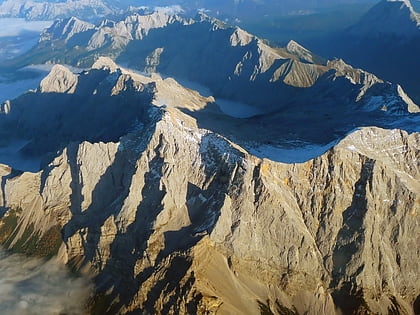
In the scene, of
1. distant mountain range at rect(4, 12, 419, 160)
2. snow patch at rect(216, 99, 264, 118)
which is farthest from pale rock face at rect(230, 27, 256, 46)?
snow patch at rect(216, 99, 264, 118)

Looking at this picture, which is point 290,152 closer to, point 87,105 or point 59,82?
point 87,105

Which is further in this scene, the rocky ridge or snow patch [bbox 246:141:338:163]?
snow patch [bbox 246:141:338:163]

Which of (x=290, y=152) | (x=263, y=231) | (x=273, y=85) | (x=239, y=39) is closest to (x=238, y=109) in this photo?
(x=273, y=85)

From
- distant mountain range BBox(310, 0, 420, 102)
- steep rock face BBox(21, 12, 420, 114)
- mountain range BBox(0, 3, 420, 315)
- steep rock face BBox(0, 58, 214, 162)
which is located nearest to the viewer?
mountain range BBox(0, 3, 420, 315)

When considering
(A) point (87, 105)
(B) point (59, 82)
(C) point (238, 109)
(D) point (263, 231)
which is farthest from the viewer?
(C) point (238, 109)

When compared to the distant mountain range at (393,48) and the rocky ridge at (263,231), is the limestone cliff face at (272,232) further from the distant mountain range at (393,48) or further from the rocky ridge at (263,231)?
the distant mountain range at (393,48)

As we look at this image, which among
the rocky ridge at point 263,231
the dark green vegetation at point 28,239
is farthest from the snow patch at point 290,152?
the dark green vegetation at point 28,239

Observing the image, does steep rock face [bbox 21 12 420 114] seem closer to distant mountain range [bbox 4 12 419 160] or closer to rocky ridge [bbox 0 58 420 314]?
distant mountain range [bbox 4 12 419 160]
